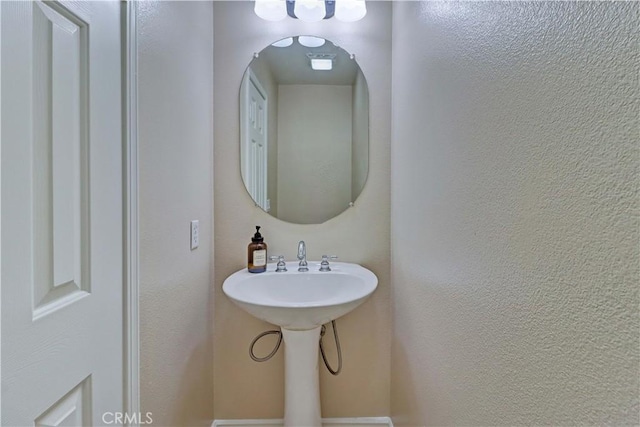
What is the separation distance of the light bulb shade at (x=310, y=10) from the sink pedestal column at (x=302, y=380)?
1455 mm

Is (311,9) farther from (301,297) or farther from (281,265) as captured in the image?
(301,297)

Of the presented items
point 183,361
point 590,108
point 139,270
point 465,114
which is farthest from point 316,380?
point 590,108

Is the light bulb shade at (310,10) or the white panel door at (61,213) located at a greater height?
the light bulb shade at (310,10)

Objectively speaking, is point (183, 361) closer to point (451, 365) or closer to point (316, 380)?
point (316, 380)

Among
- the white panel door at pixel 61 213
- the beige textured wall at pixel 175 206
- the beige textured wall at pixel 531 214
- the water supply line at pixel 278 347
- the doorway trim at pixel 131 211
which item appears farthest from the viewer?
the water supply line at pixel 278 347

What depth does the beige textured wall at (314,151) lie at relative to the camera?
1757 mm

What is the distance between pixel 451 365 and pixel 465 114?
26.8 inches

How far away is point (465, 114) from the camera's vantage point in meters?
0.87

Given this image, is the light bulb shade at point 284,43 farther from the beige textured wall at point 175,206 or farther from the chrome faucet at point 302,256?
the chrome faucet at point 302,256

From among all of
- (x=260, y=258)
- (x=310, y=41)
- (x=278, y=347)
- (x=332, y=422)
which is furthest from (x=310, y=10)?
(x=332, y=422)

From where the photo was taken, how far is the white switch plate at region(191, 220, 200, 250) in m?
1.40

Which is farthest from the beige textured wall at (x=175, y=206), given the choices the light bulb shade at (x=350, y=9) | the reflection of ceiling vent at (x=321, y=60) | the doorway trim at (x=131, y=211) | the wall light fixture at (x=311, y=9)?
the light bulb shade at (x=350, y=9)

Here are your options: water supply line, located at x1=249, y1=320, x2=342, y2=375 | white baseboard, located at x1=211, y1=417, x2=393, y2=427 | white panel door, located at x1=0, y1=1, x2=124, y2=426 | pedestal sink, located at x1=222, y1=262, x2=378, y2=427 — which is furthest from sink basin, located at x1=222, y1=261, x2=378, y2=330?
white baseboard, located at x1=211, y1=417, x2=393, y2=427

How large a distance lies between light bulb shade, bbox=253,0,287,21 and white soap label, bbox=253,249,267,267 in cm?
112
